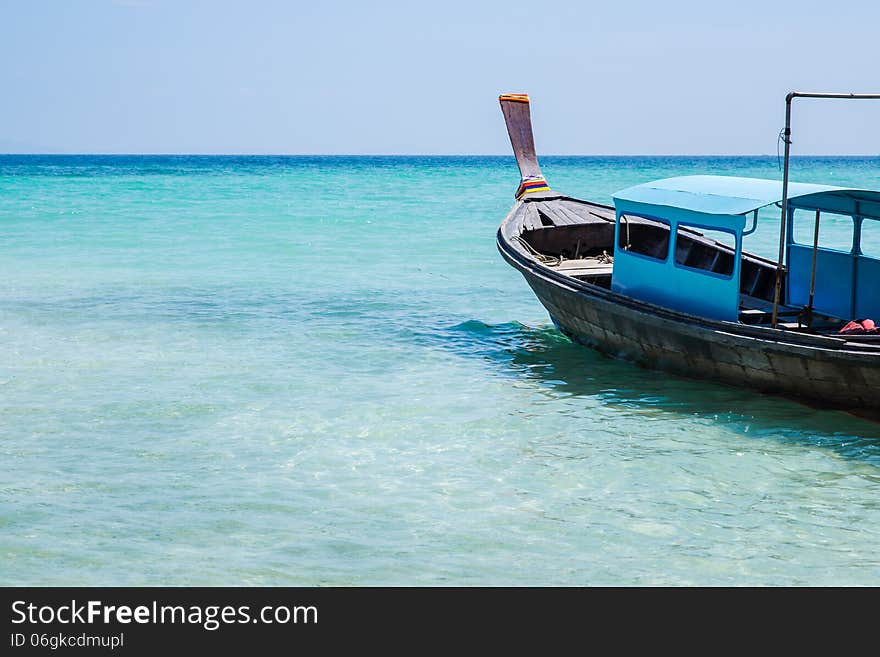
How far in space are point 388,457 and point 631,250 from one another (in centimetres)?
569

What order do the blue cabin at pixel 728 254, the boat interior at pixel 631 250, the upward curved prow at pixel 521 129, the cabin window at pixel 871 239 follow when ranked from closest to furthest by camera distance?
the blue cabin at pixel 728 254, the boat interior at pixel 631 250, the upward curved prow at pixel 521 129, the cabin window at pixel 871 239

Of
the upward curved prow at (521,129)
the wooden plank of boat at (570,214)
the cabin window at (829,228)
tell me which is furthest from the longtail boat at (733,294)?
the upward curved prow at (521,129)

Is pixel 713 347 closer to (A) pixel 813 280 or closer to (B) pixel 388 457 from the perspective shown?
(A) pixel 813 280

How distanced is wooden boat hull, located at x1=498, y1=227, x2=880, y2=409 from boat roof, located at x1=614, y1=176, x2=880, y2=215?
121 centimetres

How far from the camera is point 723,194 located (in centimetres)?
1123

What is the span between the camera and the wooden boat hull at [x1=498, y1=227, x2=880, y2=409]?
9711mm

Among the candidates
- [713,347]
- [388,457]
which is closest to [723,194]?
[713,347]

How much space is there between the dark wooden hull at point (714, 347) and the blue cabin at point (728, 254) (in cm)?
34

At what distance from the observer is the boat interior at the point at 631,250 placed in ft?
38.9

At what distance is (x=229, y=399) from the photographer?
11180 mm

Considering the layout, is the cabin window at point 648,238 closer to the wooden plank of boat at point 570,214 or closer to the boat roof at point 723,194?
the boat roof at point 723,194

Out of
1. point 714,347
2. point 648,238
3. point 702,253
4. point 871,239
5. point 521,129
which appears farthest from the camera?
point 871,239

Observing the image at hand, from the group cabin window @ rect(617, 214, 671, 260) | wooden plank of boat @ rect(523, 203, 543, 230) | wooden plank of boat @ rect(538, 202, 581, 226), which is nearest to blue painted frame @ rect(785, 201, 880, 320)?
cabin window @ rect(617, 214, 671, 260)

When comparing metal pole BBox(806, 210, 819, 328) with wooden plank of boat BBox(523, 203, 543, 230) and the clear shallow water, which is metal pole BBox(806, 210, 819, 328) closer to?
the clear shallow water
